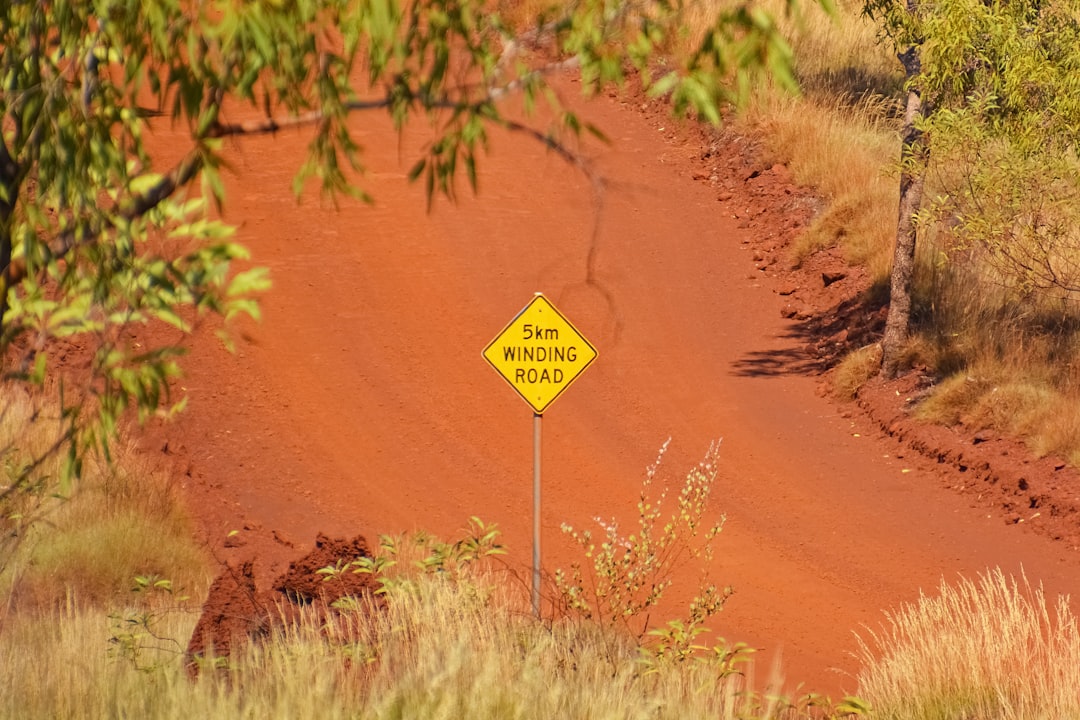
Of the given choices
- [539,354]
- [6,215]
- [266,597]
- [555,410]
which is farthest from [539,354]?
[555,410]

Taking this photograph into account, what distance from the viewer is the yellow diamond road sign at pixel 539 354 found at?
818 cm

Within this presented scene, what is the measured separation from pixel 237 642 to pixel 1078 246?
988 cm

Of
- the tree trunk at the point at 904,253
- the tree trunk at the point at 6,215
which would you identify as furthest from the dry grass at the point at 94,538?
the tree trunk at the point at 904,253

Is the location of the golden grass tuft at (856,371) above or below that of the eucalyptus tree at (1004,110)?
below

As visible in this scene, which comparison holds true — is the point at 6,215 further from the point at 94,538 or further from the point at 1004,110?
the point at 1004,110

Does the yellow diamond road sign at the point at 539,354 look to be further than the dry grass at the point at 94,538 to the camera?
Yes

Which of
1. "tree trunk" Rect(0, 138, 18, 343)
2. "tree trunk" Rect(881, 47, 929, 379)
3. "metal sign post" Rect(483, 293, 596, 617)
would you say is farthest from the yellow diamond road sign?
"tree trunk" Rect(881, 47, 929, 379)

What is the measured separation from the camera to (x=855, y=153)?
18.2 meters

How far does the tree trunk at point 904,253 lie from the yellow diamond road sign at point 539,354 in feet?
21.2

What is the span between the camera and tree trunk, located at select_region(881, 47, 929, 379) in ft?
44.9

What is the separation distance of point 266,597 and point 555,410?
668 centimetres

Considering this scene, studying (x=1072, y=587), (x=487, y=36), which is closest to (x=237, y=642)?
(x=487, y=36)

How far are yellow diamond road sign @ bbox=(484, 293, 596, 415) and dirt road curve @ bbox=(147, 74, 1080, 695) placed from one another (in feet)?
7.10

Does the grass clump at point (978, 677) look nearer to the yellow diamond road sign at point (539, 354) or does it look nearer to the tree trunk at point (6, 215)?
the yellow diamond road sign at point (539, 354)
